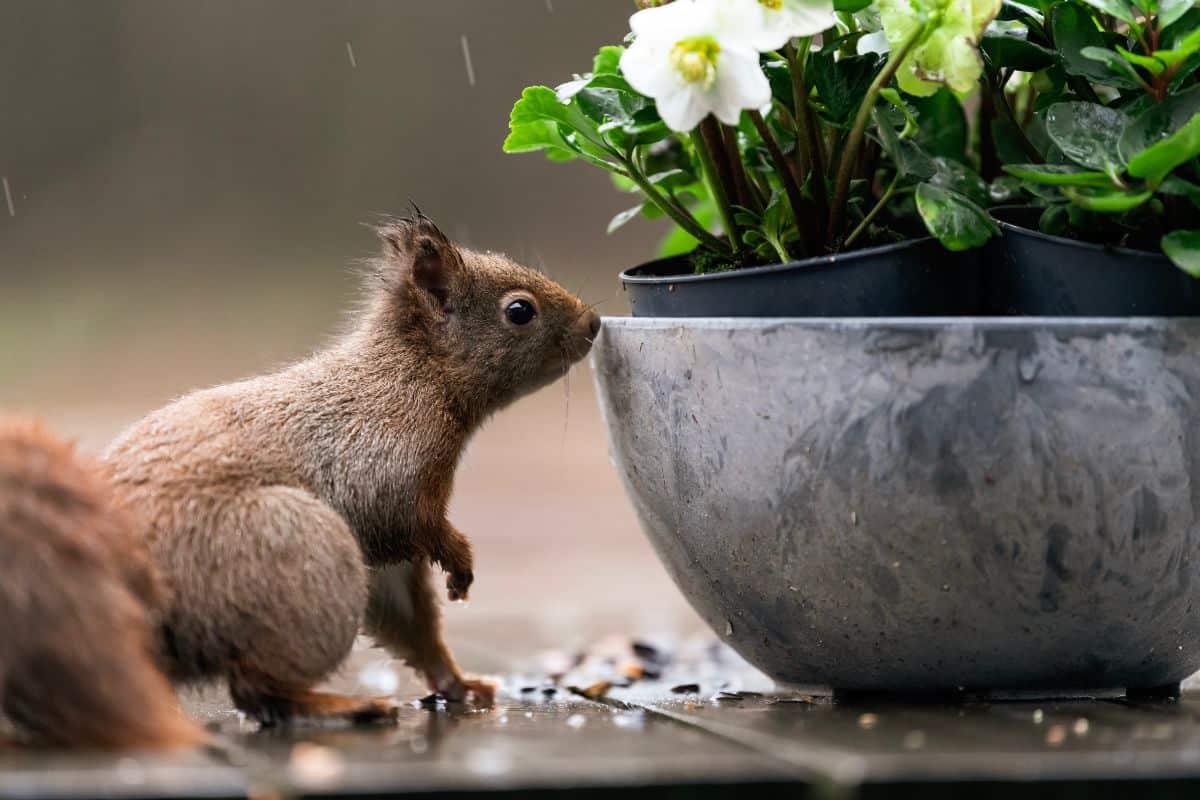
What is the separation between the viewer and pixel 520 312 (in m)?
1.84

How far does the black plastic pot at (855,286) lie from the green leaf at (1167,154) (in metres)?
0.23

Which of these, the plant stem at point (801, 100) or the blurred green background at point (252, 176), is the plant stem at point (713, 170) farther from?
the blurred green background at point (252, 176)

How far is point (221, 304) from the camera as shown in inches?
219

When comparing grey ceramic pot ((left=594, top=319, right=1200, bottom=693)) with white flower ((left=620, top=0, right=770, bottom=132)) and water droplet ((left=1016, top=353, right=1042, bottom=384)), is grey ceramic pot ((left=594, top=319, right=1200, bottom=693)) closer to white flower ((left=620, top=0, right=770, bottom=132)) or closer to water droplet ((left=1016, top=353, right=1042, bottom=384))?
water droplet ((left=1016, top=353, right=1042, bottom=384))

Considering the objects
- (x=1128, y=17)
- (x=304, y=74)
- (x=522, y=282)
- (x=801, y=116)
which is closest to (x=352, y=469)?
(x=522, y=282)

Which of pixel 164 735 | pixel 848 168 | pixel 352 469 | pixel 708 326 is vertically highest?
pixel 848 168

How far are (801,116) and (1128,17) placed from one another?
339 mm

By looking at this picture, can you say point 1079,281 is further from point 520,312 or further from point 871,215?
point 520,312

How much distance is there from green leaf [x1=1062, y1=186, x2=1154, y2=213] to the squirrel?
2.05 feet

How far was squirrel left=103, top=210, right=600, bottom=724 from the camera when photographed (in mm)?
1376

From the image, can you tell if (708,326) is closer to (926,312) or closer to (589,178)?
(926,312)

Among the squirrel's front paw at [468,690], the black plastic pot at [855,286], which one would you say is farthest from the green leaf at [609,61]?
the squirrel's front paw at [468,690]

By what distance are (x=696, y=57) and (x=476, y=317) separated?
0.50 metres

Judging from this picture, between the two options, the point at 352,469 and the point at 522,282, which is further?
the point at 522,282
